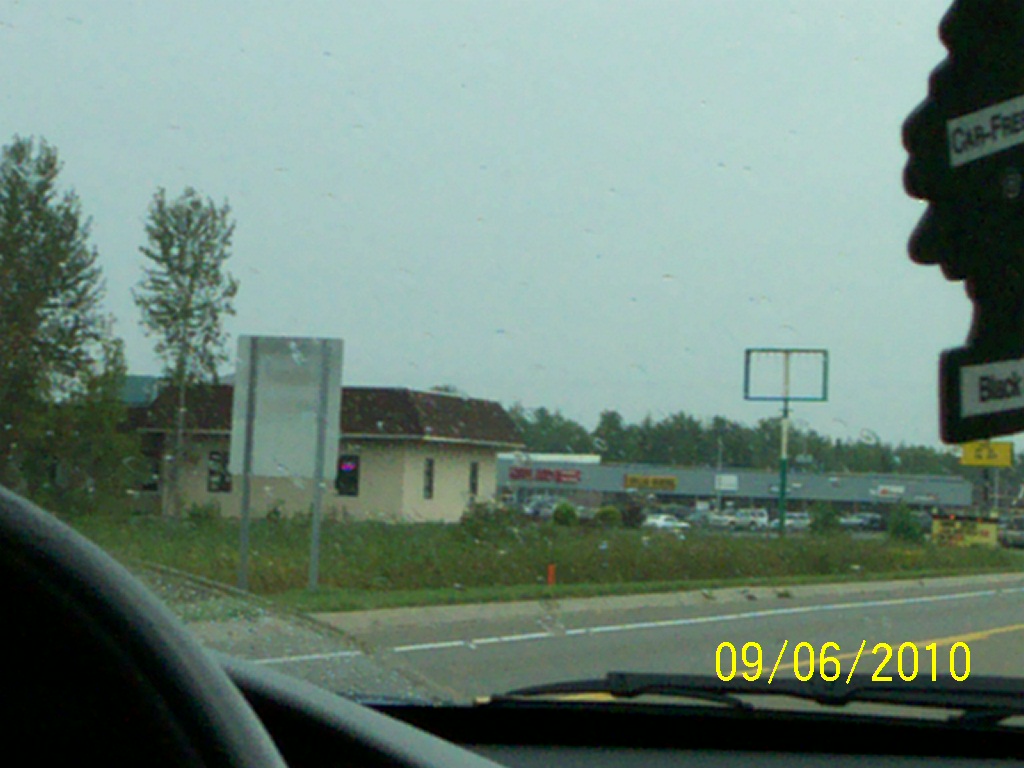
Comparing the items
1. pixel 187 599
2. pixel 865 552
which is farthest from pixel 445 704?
pixel 865 552

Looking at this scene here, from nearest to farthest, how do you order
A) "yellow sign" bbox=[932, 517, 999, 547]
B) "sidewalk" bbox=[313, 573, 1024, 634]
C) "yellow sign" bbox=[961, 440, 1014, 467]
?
"yellow sign" bbox=[961, 440, 1014, 467]
"yellow sign" bbox=[932, 517, 999, 547]
"sidewalk" bbox=[313, 573, 1024, 634]

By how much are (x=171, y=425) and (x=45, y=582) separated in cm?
347

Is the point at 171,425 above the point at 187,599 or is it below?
above

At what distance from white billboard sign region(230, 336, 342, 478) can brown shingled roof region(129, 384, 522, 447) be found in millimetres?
221

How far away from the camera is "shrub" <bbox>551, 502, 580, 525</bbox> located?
4148 mm

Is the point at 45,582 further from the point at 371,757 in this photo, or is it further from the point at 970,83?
the point at 970,83

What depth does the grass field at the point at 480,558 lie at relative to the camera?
4.14 metres

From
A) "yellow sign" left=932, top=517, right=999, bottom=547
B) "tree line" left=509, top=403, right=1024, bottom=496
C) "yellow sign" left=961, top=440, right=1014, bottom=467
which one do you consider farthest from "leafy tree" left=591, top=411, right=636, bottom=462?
"yellow sign" left=932, top=517, right=999, bottom=547

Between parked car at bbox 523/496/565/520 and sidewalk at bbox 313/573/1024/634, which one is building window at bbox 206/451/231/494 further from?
parked car at bbox 523/496/565/520

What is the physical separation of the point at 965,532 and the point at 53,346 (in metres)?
3.29

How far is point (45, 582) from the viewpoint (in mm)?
931

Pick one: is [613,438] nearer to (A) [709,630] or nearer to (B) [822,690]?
(B) [822,690]

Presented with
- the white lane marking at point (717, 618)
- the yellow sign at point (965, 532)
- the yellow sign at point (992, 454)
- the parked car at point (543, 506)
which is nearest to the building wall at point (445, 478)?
the parked car at point (543, 506)
